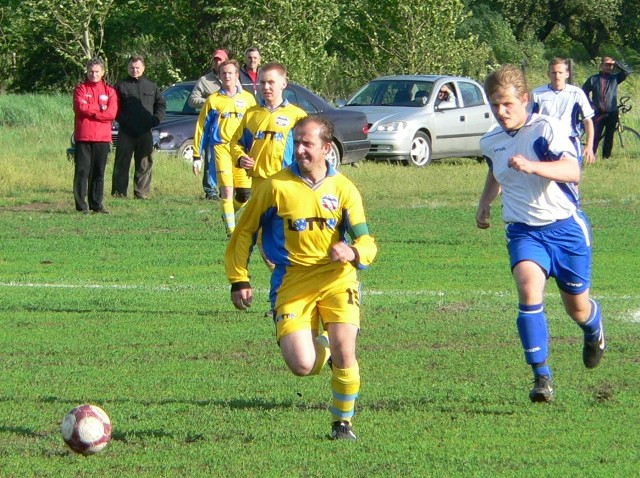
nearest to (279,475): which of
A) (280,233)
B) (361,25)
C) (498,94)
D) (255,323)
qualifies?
(280,233)

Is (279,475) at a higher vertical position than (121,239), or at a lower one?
higher

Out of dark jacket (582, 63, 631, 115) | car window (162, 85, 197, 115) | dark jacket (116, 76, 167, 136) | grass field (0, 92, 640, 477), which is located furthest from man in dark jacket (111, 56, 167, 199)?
dark jacket (582, 63, 631, 115)

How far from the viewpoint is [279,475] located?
5.49 metres

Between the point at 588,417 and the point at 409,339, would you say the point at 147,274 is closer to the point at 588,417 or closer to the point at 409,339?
the point at 409,339

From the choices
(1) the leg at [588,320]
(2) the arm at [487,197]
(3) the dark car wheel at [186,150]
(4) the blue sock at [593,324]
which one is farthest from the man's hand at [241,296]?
(3) the dark car wheel at [186,150]

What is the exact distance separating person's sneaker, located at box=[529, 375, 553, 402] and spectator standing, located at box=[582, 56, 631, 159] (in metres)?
18.3

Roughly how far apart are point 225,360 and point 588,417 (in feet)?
8.55

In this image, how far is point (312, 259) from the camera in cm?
623

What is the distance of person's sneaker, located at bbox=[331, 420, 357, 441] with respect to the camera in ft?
19.9

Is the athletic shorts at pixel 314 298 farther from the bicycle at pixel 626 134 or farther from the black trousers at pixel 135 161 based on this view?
the bicycle at pixel 626 134

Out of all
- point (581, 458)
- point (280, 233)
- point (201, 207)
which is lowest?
point (201, 207)

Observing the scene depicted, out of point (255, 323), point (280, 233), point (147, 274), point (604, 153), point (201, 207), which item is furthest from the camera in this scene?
point (604, 153)

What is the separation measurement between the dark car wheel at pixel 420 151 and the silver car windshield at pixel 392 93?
108 centimetres

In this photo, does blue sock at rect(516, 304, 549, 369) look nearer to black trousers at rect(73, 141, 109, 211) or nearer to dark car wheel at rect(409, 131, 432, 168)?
black trousers at rect(73, 141, 109, 211)
